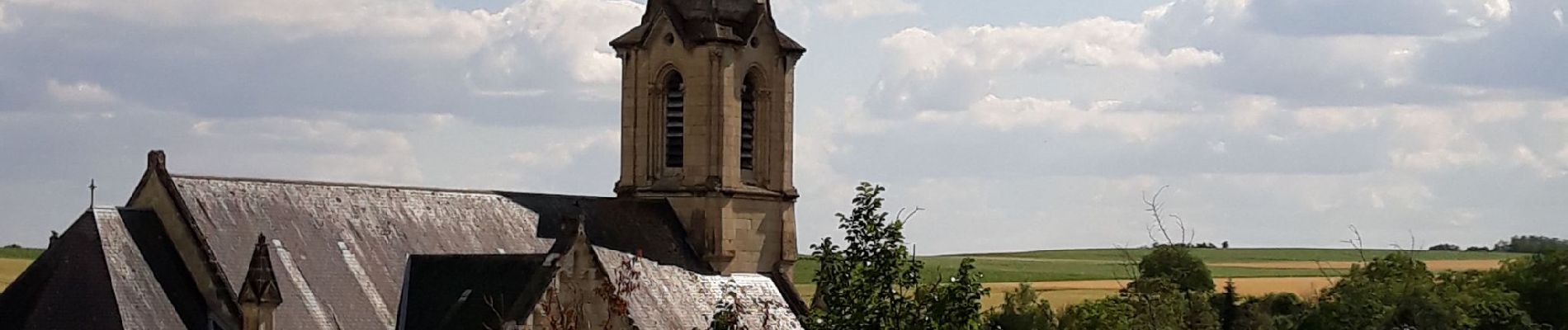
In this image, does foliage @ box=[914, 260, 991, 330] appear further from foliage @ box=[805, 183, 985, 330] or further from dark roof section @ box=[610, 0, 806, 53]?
dark roof section @ box=[610, 0, 806, 53]

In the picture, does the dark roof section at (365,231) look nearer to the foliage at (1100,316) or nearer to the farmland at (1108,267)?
the foliage at (1100,316)

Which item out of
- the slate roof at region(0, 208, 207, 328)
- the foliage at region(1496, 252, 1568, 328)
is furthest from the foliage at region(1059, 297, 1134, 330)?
the slate roof at region(0, 208, 207, 328)

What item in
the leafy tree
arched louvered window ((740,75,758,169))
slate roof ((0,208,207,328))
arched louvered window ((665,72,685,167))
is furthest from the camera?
the leafy tree

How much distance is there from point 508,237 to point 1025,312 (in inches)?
Result: 2206

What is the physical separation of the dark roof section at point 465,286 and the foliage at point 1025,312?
50.8 metres

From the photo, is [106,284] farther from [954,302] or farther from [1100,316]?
[1100,316]

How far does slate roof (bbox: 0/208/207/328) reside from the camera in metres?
38.8

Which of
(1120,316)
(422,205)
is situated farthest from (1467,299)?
(422,205)

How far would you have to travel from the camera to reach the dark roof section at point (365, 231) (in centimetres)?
4175

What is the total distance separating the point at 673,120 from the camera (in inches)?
2029

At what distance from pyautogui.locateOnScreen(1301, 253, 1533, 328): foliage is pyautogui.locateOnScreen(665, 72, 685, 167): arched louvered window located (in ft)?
94.7

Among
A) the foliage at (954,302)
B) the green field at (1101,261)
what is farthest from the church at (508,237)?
the green field at (1101,261)

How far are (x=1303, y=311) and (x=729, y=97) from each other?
4662 centimetres

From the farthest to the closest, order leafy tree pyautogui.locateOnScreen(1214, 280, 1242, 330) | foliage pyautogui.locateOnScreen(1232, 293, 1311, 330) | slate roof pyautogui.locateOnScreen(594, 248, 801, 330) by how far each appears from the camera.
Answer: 1. leafy tree pyautogui.locateOnScreen(1214, 280, 1242, 330)
2. foliage pyautogui.locateOnScreen(1232, 293, 1311, 330)
3. slate roof pyautogui.locateOnScreen(594, 248, 801, 330)
